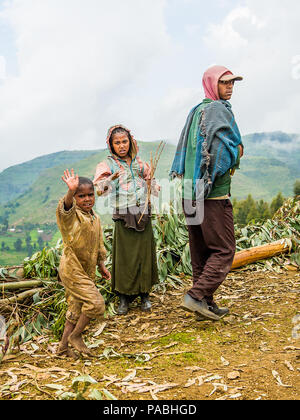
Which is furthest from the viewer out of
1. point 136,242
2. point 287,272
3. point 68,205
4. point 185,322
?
point 287,272

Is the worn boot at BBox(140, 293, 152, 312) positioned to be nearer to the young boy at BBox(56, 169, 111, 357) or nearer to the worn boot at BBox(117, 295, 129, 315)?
the worn boot at BBox(117, 295, 129, 315)

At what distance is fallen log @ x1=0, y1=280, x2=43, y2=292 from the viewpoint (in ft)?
12.5

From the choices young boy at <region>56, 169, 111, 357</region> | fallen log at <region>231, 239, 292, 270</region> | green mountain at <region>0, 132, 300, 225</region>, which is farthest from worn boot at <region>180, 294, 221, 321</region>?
green mountain at <region>0, 132, 300, 225</region>

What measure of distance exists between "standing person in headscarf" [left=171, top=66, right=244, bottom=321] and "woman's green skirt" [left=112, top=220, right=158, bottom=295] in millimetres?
620

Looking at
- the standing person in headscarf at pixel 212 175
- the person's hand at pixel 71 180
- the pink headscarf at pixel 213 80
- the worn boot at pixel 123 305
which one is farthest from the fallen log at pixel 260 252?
the person's hand at pixel 71 180

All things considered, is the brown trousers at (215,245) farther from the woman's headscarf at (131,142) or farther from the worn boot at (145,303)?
the woman's headscarf at (131,142)

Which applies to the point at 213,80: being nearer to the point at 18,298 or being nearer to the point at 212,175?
the point at 212,175

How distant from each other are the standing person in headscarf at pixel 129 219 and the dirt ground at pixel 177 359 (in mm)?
295

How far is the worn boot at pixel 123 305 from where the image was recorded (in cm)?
383

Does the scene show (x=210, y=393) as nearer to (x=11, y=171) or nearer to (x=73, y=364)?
(x=73, y=364)

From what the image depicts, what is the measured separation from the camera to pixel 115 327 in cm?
353

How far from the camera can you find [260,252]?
541 cm

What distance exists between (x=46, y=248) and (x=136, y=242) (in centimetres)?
120
